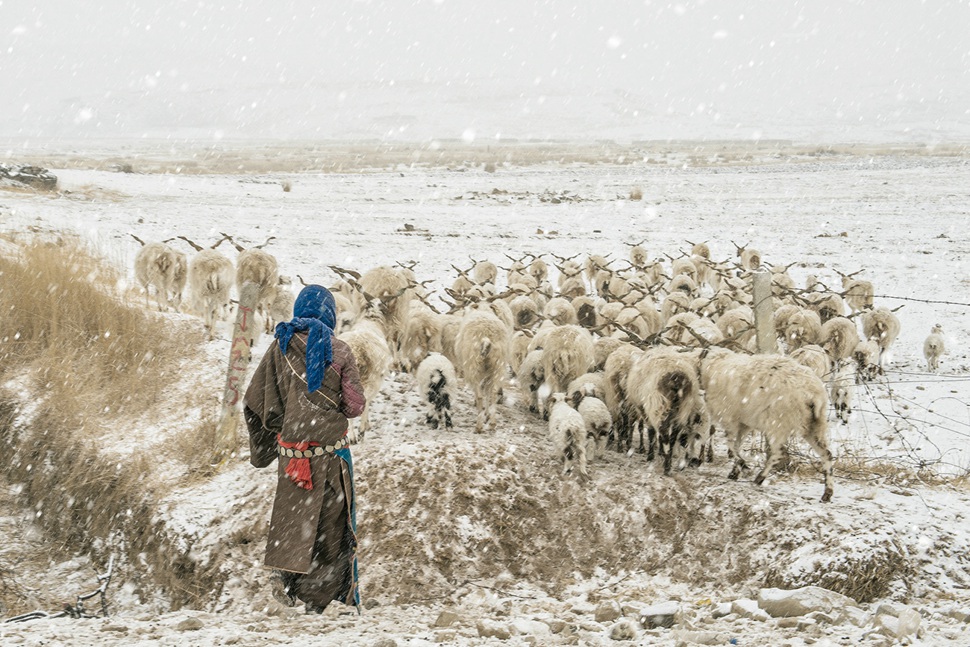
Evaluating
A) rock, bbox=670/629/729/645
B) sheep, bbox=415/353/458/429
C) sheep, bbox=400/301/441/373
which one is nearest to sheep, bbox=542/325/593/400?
sheep, bbox=415/353/458/429

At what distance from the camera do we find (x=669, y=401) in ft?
18.9

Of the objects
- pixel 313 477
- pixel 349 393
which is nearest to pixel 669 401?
pixel 349 393

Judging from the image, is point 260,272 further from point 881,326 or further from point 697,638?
point 881,326

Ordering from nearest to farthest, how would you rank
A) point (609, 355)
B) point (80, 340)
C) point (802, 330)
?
point (609, 355) → point (80, 340) → point (802, 330)

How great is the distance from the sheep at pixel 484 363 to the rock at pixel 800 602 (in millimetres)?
3141

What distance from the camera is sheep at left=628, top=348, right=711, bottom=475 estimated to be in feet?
Result: 18.9

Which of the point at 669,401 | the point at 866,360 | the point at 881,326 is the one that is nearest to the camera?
the point at 669,401

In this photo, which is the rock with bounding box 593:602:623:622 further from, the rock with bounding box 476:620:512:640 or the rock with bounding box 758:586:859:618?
the rock with bounding box 758:586:859:618

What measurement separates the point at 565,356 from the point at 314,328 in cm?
344

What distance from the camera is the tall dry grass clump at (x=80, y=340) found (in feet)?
24.3

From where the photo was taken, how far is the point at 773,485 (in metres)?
5.59

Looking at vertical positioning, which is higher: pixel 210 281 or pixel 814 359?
pixel 210 281

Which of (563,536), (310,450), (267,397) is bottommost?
(563,536)

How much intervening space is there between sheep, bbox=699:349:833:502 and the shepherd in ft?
9.77
